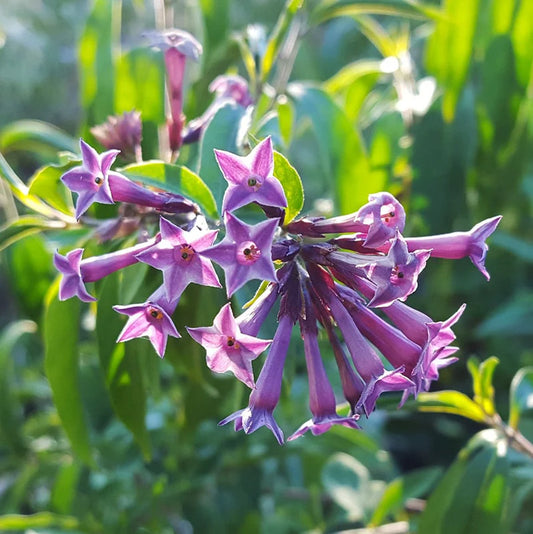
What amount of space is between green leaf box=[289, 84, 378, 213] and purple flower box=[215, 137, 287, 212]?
42 cm

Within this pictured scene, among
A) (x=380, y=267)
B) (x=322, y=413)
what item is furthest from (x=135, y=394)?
(x=380, y=267)

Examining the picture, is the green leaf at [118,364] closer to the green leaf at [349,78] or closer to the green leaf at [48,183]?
the green leaf at [48,183]

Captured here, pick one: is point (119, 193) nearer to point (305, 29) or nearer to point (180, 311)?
point (180, 311)

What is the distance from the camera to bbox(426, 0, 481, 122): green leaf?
4.34ft

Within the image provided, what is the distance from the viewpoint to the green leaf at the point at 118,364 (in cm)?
83

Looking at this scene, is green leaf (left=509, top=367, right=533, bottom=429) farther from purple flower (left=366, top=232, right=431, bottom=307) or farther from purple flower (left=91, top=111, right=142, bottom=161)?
purple flower (left=91, top=111, right=142, bottom=161)

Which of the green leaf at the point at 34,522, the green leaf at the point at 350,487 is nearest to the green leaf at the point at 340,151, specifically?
the green leaf at the point at 350,487

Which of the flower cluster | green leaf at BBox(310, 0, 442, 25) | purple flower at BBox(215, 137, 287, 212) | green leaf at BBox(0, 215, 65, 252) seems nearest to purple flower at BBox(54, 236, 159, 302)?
the flower cluster

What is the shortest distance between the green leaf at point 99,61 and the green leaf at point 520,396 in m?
0.80

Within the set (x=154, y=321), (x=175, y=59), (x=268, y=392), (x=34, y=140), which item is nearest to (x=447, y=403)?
(x=268, y=392)

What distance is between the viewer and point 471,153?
1.28 metres

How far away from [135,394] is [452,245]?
1.42ft

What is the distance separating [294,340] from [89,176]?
331 millimetres

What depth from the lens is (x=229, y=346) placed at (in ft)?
2.04
